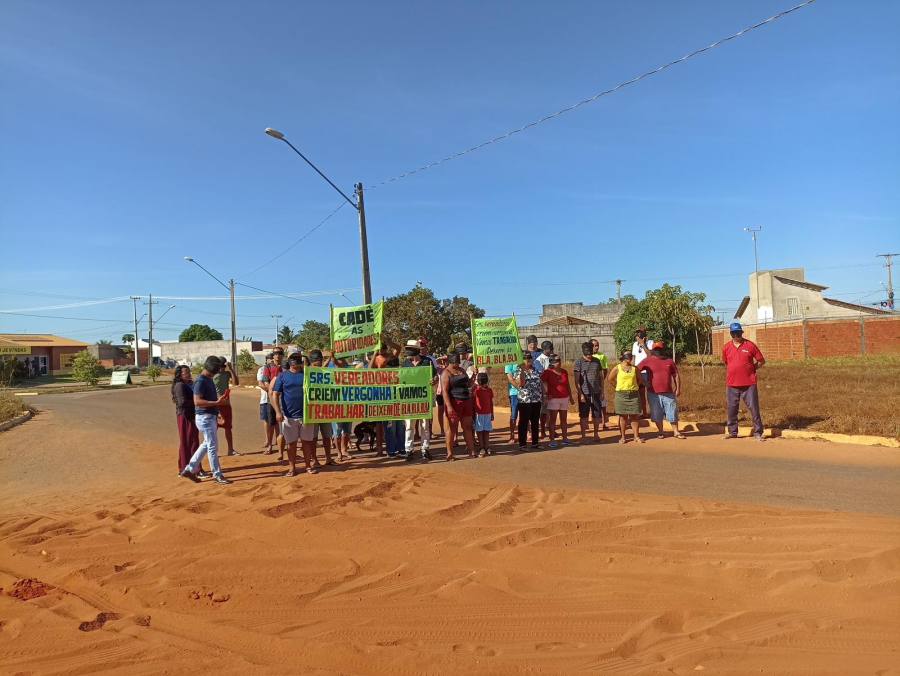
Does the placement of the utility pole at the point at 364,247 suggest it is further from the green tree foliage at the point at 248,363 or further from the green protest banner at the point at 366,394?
the green tree foliage at the point at 248,363

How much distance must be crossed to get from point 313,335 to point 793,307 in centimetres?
4257

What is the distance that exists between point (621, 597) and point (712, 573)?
2.77ft

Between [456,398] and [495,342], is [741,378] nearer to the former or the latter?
[495,342]

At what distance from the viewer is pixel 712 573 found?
493 centimetres

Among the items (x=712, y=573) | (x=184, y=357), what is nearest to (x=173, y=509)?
(x=712, y=573)

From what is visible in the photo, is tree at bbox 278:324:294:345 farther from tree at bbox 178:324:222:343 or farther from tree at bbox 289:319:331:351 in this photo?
tree at bbox 178:324:222:343

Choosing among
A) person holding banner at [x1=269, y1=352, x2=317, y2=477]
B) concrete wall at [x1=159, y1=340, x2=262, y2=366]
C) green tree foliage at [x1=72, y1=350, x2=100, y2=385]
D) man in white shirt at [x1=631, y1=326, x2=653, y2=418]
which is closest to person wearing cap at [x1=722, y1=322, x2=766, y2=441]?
man in white shirt at [x1=631, y1=326, x2=653, y2=418]

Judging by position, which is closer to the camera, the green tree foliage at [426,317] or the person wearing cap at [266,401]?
the person wearing cap at [266,401]

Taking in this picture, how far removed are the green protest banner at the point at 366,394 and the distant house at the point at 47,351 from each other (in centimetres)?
6678

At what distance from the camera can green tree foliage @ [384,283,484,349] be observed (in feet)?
121

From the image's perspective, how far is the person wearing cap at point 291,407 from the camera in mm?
9555

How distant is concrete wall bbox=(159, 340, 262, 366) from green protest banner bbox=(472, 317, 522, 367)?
79.4 m

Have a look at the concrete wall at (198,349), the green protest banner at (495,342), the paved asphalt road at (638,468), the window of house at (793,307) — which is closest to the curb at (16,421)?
the paved asphalt road at (638,468)

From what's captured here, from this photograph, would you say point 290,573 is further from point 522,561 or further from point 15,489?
point 15,489
